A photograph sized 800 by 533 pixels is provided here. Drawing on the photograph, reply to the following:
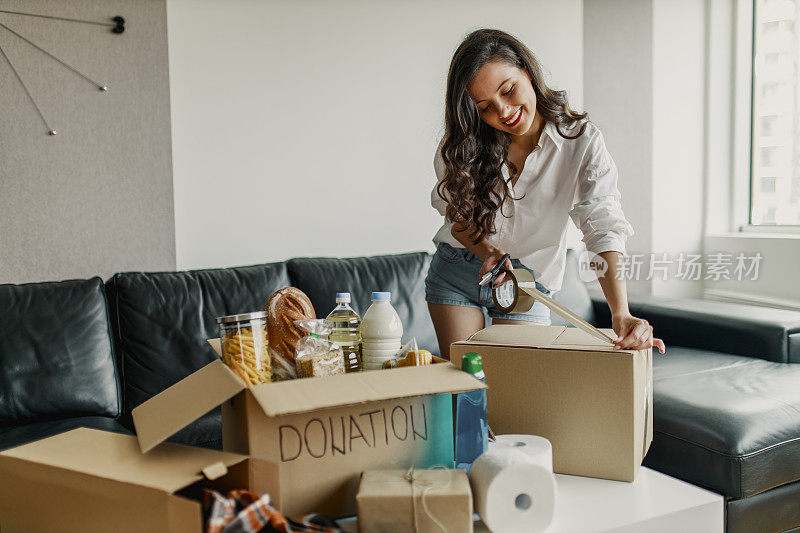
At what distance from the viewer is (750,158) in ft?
11.0

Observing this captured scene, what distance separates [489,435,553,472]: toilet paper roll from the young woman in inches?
17.3

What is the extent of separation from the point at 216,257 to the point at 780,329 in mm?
2061

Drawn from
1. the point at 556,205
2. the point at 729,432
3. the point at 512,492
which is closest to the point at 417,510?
the point at 512,492

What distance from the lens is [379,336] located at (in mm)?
1111

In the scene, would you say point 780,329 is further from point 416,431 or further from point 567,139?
point 416,431

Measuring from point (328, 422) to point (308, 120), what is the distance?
1.89 meters

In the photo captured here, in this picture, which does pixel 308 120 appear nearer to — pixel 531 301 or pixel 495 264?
pixel 495 264

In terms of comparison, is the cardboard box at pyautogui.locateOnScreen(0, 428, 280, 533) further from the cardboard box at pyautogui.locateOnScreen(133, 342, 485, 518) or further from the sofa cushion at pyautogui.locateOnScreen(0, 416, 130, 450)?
the sofa cushion at pyautogui.locateOnScreen(0, 416, 130, 450)

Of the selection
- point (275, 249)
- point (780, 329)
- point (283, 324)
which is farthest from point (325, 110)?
point (780, 329)

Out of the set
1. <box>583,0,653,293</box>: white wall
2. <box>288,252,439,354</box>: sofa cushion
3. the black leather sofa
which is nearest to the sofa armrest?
the black leather sofa

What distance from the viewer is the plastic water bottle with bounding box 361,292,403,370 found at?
1.11m

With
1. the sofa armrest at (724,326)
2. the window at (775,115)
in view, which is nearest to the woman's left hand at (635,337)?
the sofa armrest at (724,326)

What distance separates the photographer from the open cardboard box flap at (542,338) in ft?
3.73

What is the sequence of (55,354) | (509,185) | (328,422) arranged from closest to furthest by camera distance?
(328,422) < (509,185) < (55,354)
